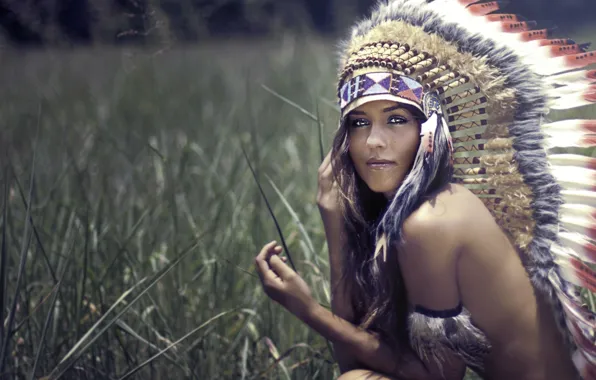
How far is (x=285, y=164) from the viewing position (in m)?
3.66

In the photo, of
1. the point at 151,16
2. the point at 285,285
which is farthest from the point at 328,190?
the point at 151,16

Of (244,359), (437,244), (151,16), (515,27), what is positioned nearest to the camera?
(437,244)

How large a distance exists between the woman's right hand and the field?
7.2 inches

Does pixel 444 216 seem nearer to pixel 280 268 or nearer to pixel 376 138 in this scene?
pixel 376 138


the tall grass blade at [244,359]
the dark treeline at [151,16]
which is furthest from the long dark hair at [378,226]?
the dark treeline at [151,16]

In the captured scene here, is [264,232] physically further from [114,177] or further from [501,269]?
[501,269]

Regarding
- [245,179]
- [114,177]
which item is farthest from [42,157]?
[245,179]

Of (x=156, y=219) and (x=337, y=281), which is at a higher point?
(x=337, y=281)

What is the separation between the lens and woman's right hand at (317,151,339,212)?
5.87 ft

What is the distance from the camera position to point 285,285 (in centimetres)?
169

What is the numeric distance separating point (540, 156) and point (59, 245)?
1450 millimetres

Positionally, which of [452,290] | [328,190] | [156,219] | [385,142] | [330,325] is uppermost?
[385,142]

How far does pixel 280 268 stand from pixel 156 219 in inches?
55.1

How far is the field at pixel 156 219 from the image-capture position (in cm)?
212
